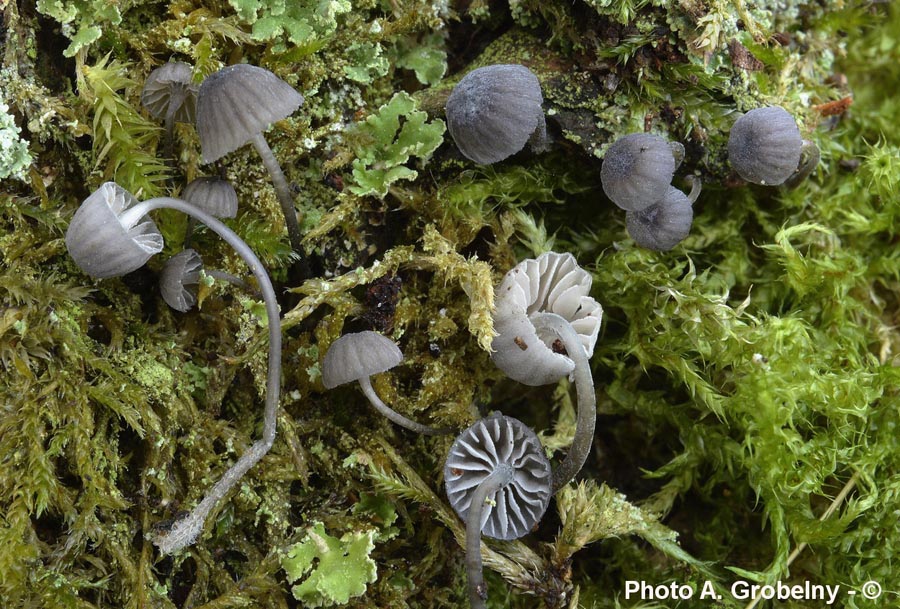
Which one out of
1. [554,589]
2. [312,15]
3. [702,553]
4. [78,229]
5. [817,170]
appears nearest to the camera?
[78,229]

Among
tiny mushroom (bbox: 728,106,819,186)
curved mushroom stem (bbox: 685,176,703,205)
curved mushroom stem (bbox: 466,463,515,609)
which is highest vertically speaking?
tiny mushroom (bbox: 728,106,819,186)

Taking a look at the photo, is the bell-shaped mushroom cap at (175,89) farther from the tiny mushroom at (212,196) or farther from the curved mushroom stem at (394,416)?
the curved mushroom stem at (394,416)

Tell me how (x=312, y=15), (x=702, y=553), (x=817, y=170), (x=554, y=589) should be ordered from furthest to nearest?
(x=817, y=170)
(x=702, y=553)
(x=312, y=15)
(x=554, y=589)

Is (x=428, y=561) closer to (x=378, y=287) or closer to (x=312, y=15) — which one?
(x=378, y=287)

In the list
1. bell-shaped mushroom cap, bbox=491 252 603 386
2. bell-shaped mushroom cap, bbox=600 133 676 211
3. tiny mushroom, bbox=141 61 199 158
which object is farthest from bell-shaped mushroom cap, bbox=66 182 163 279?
bell-shaped mushroom cap, bbox=600 133 676 211

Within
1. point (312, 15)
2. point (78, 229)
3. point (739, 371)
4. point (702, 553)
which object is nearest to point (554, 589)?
point (702, 553)

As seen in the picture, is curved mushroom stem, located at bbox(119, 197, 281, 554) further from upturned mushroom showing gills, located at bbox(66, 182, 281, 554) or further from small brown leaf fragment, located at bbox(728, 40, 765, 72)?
small brown leaf fragment, located at bbox(728, 40, 765, 72)

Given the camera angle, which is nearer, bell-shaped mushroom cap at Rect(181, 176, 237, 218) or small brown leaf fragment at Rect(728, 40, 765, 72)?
bell-shaped mushroom cap at Rect(181, 176, 237, 218)
